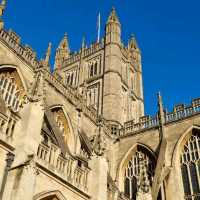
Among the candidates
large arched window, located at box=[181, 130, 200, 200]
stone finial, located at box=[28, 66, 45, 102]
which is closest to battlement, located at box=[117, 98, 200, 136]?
large arched window, located at box=[181, 130, 200, 200]

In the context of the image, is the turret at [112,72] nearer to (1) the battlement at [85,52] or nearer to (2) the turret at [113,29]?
(2) the turret at [113,29]

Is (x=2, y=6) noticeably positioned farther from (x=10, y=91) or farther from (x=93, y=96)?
(x=93, y=96)

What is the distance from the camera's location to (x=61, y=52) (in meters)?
35.8

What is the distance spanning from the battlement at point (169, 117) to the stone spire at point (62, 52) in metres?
14.5

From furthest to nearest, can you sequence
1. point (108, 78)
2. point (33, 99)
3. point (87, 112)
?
point (108, 78) < point (87, 112) < point (33, 99)

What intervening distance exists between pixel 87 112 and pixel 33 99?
10535 millimetres

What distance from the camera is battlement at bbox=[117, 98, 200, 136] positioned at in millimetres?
19627

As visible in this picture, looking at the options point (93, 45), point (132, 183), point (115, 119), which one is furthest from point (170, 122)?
point (93, 45)

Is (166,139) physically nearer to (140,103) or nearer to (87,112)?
(87,112)

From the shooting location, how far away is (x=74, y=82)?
1217 inches

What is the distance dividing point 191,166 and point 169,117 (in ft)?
11.3

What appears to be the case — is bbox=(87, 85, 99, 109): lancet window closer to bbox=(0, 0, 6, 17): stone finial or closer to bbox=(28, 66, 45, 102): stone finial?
bbox=(0, 0, 6, 17): stone finial

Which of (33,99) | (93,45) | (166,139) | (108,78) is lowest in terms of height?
(33,99)

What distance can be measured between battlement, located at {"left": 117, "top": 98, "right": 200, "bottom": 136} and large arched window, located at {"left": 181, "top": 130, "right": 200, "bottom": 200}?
1.31 metres
